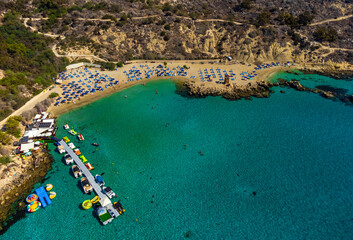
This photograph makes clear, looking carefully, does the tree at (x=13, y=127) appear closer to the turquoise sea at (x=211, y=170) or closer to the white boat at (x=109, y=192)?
the turquoise sea at (x=211, y=170)

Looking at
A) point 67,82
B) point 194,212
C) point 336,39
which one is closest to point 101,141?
point 194,212

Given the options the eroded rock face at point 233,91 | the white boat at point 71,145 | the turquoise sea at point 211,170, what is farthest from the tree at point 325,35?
the white boat at point 71,145

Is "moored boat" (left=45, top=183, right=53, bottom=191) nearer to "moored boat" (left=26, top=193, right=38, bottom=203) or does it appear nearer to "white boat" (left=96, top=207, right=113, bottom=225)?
"moored boat" (left=26, top=193, right=38, bottom=203)

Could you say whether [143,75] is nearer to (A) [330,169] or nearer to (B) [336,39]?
(A) [330,169]

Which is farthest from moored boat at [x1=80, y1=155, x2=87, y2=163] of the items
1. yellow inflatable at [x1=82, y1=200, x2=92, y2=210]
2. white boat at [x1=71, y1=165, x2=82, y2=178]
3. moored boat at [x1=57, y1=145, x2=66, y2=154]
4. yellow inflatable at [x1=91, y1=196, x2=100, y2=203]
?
yellow inflatable at [x1=82, y1=200, x2=92, y2=210]

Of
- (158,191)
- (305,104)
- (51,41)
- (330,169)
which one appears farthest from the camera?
(51,41)

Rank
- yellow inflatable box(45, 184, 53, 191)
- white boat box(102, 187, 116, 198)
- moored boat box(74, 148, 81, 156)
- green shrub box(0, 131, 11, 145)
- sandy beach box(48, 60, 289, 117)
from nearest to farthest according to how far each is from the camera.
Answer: white boat box(102, 187, 116, 198) → yellow inflatable box(45, 184, 53, 191) → green shrub box(0, 131, 11, 145) → moored boat box(74, 148, 81, 156) → sandy beach box(48, 60, 289, 117)

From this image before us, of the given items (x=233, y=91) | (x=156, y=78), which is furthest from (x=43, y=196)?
(x=233, y=91)
